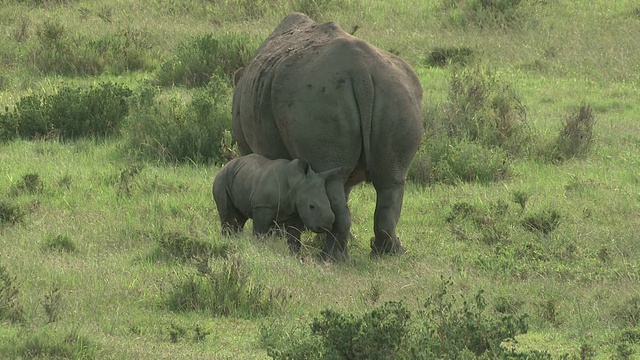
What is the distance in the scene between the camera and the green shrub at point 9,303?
7277 millimetres

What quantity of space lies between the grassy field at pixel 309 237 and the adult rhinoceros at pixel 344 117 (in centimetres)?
49

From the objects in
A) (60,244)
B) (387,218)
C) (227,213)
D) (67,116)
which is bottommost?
(67,116)

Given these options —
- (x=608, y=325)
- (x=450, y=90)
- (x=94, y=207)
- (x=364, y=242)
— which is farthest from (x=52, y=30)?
(x=608, y=325)

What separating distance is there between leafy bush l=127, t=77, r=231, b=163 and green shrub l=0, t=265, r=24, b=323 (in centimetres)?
522

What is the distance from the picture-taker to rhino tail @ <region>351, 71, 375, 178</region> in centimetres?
908

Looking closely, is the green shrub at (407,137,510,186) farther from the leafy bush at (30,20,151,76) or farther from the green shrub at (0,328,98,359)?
the green shrub at (0,328,98,359)

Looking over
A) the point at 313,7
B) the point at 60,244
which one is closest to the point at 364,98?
the point at 60,244

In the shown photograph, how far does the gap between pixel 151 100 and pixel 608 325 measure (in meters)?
7.12

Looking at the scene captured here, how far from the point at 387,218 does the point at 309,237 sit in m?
0.82

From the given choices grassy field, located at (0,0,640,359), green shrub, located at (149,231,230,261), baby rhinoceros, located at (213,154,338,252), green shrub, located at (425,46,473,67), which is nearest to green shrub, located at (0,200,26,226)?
grassy field, located at (0,0,640,359)

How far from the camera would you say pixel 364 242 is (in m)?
10.3

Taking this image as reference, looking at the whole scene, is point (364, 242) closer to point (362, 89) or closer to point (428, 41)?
point (362, 89)

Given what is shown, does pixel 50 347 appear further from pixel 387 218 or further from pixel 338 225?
pixel 387 218

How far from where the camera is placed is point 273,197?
9219 millimetres
